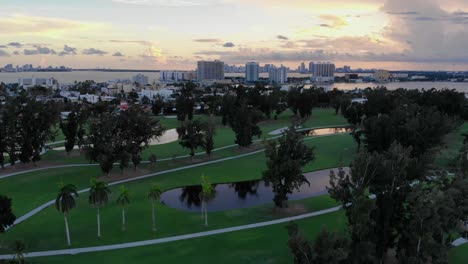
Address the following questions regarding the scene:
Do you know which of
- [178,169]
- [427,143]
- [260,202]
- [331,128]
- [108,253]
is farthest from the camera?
[331,128]

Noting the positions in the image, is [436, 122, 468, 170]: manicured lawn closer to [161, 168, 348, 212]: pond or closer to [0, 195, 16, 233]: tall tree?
[161, 168, 348, 212]: pond

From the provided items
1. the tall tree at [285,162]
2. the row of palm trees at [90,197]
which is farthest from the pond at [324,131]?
the row of palm trees at [90,197]

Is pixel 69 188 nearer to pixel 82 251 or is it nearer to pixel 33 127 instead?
pixel 82 251

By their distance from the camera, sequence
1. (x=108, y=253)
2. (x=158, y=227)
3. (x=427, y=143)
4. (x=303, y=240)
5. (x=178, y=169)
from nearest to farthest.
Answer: (x=303, y=240) < (x=108, y=253) < (x=158, y=227) < (x=427, y=143) < (x=178, y=169)

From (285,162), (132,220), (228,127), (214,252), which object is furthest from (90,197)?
(228,127)

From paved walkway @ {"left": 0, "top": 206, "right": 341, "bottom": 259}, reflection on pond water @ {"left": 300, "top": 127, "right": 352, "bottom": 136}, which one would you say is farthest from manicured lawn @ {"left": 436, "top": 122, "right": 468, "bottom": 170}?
paved walkway @ {"left": 0, "top": 206, "right": 341, "bottom": 259}

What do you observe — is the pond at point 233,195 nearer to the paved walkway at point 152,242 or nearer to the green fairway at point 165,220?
the green fairway at point 165,220

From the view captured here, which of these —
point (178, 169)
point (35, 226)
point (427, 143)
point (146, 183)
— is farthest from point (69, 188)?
point (427, 143)
